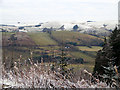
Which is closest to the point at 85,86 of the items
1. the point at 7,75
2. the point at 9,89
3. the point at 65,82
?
the point at 65,82

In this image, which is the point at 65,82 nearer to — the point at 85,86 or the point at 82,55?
the point at 85,86

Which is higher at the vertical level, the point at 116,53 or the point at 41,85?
the point at 41,85

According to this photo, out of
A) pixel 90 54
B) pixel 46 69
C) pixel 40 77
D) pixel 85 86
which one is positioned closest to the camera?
pixel 85 86

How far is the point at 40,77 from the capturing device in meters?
4.12

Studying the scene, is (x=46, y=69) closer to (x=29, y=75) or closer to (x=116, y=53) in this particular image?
(x=29, y=75)

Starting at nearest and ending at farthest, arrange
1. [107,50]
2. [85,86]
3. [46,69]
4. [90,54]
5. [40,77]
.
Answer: [85,86]
[40,77]
[46,69]
[107,50]
[90,54]

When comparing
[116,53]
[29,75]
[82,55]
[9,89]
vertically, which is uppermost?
[29,75]

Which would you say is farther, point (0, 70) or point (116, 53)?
point (116, 53)

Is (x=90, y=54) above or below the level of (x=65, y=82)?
below

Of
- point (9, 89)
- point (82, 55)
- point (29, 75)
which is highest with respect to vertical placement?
point (29, 75)

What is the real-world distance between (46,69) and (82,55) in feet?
592

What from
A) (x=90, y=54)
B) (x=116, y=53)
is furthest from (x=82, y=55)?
(x=116, y=53)

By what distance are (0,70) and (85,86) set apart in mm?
2053

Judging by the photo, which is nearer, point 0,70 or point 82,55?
point 0,70
